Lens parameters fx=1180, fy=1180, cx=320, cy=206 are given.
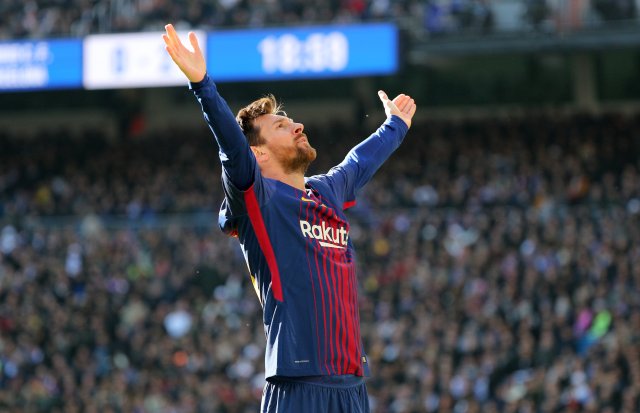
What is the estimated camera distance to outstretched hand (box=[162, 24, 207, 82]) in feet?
14.9

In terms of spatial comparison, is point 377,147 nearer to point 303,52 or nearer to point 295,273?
point 295,273

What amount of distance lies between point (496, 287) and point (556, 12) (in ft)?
21.2

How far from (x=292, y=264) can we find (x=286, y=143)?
Answer: 528mm

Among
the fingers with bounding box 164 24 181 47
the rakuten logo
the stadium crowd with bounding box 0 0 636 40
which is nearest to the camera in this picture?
the fingers with bounding box 164 24 181 47

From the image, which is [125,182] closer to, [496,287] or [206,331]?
[206,331]

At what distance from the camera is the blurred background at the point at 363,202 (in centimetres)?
1711

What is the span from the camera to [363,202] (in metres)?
21.1

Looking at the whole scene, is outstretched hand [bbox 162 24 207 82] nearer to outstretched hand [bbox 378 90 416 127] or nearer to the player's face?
the player's face

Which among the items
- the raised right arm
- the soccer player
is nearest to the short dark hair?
the soccer player

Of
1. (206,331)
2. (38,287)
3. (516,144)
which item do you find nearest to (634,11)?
(516,144)

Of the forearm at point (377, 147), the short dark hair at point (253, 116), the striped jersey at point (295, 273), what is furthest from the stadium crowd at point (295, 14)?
the striped jersey at point (295, 273)

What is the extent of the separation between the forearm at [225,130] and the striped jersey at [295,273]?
0.01 metres

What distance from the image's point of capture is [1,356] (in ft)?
65.3

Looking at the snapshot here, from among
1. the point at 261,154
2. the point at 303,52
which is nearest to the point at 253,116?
the point at 261,154
